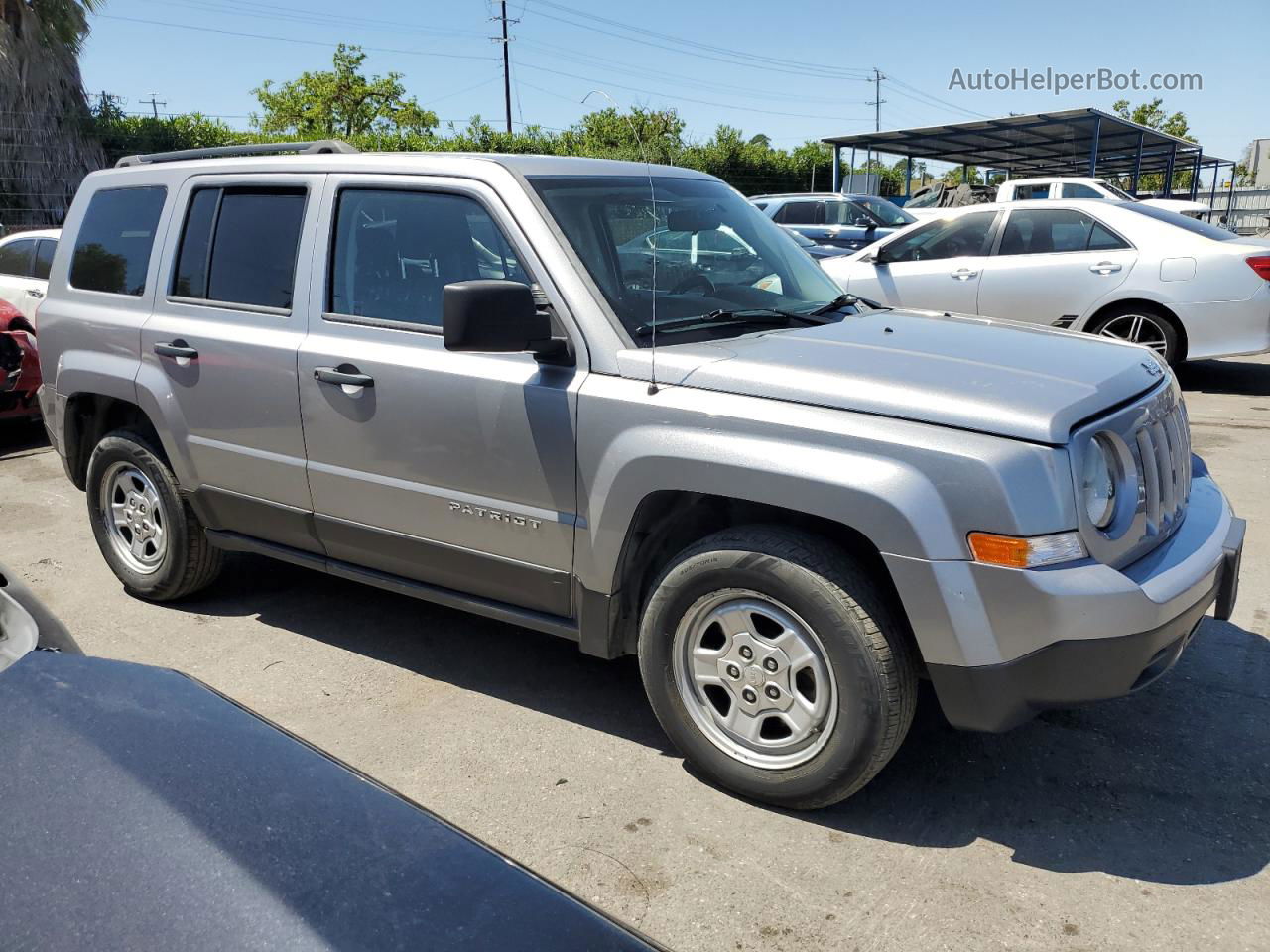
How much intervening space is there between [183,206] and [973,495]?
359cm

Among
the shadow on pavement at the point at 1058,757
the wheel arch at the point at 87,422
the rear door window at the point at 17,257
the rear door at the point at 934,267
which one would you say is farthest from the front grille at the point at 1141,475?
the rear door window at the point at 17,257

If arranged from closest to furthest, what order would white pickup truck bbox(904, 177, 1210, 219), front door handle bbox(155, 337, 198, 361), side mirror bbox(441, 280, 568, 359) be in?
side mirror bbox(441, 280, 568, 359) < front door handle bbox(155, 337, 198, 361) < white pickup truck bbox(904, 177, 1210, 219)

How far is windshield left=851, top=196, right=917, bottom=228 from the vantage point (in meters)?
18.8

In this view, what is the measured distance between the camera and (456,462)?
3.62 metres

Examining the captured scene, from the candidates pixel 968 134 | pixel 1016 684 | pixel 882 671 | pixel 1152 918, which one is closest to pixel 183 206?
pixel 882 671

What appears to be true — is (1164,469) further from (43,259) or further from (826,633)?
(43,259)

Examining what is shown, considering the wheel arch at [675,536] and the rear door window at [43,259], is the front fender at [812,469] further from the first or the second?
the rear door window at [43,259]

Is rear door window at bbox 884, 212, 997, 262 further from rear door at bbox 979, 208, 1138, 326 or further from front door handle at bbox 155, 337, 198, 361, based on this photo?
front door handle at bbox 155, 337, 198, 361

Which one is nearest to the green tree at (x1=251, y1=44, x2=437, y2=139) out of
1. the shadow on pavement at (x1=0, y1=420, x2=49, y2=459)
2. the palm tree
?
the palm tree

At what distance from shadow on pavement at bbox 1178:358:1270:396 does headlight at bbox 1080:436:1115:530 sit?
311 inches

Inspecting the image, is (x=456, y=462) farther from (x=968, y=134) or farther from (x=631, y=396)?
(x=968, y=134)

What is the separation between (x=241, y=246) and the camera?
4.30 m

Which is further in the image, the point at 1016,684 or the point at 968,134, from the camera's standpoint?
the point at 968,134

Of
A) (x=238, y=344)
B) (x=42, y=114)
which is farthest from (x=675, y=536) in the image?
(x=42, y=114)
